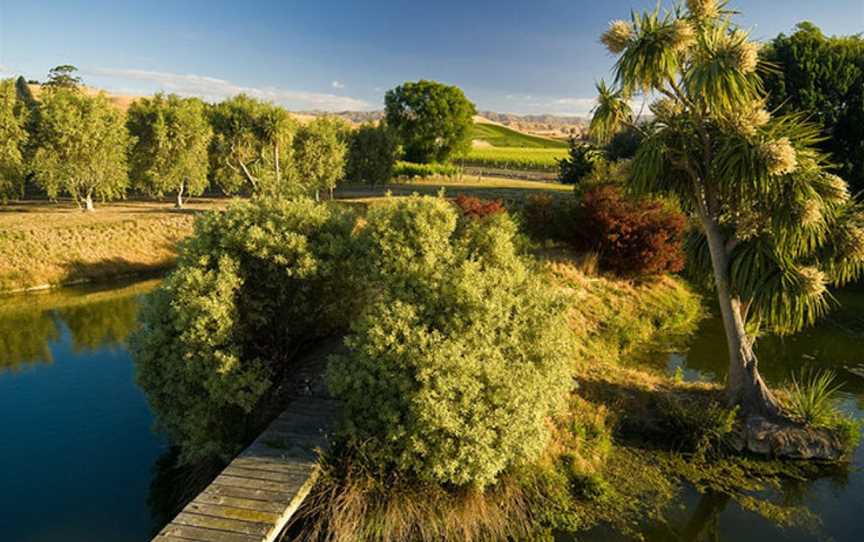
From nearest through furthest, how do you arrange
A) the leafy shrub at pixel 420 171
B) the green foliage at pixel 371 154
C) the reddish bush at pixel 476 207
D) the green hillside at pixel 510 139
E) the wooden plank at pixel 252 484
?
the wooden plank at pixel 252 484 < the reddish bush at pixel 476 207 < the green foliage at pixel 371 154 < the leafy shrub at pixel 420 171 < the green hillside at pixel 510 139

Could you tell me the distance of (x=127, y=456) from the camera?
12203 mm

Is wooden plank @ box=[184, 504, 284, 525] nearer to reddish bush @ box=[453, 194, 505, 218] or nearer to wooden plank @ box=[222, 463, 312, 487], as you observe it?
wooden plank @ box=[222, 463, 312, 487]

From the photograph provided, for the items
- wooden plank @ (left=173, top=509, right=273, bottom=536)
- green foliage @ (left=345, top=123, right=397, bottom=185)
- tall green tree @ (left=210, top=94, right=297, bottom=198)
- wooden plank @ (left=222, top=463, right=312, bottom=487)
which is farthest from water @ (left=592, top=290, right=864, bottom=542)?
green foliage @ (left=345, top=123, right=397, bottom=185)

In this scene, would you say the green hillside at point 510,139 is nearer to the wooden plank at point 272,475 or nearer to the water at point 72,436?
the water at point 72,436

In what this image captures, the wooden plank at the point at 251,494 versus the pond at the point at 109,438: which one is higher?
the wooden plank at the point at 251,494

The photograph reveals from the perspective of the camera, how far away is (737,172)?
10.7m

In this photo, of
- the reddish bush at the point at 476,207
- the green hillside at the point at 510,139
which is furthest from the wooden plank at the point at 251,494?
the green hillside at the point at 510,139

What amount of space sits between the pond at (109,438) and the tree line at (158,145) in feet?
54.7

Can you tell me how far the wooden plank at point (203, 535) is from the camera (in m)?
7.29

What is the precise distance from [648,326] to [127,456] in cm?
1759

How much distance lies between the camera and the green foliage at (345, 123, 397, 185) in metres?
46.1

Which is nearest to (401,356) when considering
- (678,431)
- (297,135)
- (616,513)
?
(616,513)

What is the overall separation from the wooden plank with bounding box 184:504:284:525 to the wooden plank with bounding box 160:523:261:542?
0.99 feet

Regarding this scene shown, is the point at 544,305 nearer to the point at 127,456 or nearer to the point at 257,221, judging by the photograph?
the point at 257,221
